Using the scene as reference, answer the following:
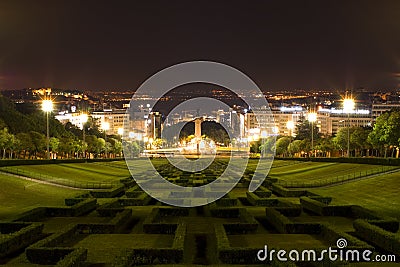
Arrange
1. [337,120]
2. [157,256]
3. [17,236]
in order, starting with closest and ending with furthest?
[157,256]
[17,236]
[337,120]

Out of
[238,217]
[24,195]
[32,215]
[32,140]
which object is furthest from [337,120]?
[32,215]

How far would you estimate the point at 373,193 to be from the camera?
2686 centimetres

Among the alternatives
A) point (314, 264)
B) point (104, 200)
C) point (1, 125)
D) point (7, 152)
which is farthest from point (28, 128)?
point (314, 264)

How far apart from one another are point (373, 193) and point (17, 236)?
19.1 metres

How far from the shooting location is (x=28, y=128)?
71.1 metres

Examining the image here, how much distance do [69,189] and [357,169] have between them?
21.5 meters

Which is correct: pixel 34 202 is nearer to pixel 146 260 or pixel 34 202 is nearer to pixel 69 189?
pixel 69 189

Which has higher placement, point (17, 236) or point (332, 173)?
point (332, 173)

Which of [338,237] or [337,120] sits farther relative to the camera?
[337,120]

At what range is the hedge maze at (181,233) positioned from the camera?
1289 cm

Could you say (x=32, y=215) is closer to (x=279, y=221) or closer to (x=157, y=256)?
(x=157, y=256)

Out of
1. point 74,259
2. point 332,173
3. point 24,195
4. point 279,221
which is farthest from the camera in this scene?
point 332,173

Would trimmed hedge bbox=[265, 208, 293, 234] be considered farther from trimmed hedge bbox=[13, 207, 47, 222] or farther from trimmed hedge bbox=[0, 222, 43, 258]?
trimmed hedge bbox=[13, 207, 47, 222]

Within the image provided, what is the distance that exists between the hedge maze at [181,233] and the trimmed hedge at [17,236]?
3 centimetres
